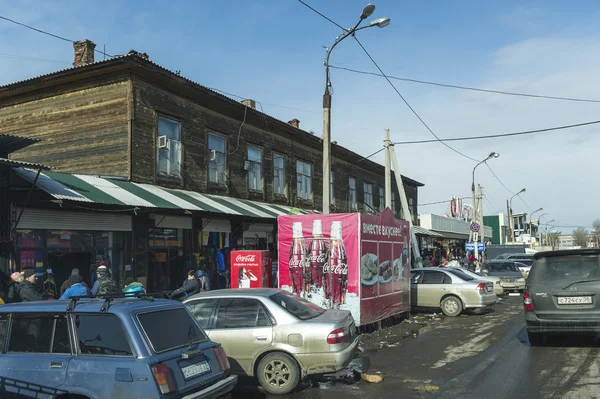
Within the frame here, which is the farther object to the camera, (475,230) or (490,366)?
(475,230)

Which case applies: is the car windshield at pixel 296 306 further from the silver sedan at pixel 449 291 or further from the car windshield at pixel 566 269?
the silver sedan at pixel 449 291

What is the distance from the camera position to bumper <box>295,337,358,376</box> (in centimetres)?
761

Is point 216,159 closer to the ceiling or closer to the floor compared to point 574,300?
closer to the ceiling

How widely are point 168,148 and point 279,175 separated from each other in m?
7.69

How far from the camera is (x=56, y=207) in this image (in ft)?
44.0

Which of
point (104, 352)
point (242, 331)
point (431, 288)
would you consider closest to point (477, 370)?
point (242, 331)

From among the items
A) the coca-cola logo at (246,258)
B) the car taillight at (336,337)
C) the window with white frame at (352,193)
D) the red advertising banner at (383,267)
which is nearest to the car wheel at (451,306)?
the red advertising banner at (383,267)

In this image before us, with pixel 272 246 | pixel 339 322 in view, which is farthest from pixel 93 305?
pixel 272 246

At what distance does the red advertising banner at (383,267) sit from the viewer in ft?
42.2

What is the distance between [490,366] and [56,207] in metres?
10.6

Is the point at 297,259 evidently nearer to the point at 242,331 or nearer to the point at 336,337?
the point at 242,331

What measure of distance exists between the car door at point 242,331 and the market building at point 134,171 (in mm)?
5879

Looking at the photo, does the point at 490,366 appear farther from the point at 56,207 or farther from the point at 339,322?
the point at 56,207

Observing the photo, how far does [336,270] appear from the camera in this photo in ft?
41.8
